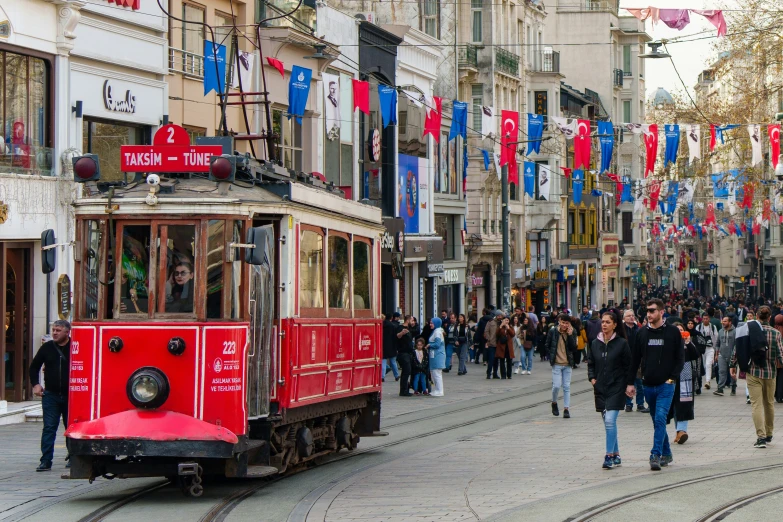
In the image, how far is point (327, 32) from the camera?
127 feet

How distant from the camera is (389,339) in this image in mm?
28984

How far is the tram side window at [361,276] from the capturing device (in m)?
16.0

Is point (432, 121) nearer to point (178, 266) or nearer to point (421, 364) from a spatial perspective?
point (421, 364)

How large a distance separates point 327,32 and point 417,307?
12.0 m

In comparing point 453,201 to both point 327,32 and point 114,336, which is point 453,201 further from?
point 114,336

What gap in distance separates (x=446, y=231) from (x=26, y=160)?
99.8 feet

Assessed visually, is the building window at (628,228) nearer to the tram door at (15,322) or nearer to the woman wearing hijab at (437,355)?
the woman wearing hijab at (437,355)

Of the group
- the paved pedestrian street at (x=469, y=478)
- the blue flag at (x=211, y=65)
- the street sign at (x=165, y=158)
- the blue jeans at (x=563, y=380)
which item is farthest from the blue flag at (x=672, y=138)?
the street sign at (x=165, y=158)

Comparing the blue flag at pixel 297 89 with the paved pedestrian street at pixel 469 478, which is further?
the blue flag at pixel 297 89

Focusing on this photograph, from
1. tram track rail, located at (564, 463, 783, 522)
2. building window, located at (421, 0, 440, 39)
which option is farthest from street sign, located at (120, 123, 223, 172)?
building window, located at (421, 0, 440, 39)

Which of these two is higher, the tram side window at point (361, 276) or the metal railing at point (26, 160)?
the metal railing at point (26, 160)

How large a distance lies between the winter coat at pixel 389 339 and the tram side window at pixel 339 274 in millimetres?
13041

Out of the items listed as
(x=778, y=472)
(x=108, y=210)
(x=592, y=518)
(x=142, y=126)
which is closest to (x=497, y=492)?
(x=592, y=518)

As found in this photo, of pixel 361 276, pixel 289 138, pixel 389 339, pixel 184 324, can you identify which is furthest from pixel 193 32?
pixel 184 324
